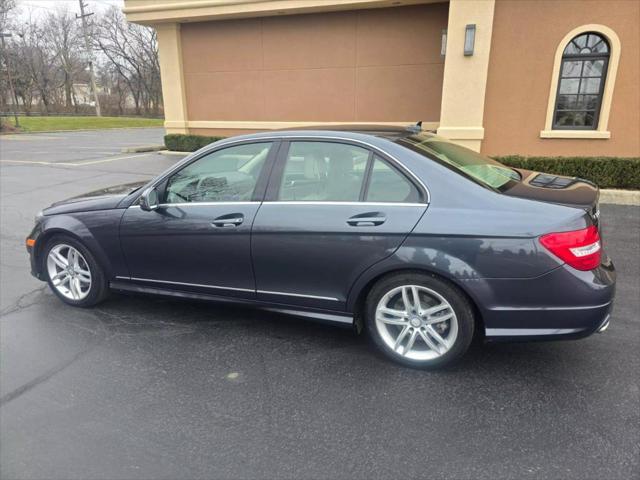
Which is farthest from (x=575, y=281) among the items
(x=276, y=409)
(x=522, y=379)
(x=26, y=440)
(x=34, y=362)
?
(x=34, y=362)

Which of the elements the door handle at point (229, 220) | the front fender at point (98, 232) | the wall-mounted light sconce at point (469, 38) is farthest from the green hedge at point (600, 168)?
the front fender at point (98, 232)

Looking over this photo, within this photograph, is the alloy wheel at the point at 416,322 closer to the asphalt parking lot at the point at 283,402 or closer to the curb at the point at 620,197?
the asphalt parking lot at the point at 283,402

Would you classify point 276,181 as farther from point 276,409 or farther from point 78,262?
point 78,262

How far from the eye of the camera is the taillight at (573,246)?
2586 millimetres

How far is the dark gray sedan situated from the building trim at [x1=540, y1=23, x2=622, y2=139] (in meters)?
6.93

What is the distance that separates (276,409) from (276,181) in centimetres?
153

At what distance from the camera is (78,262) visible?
3959 mm

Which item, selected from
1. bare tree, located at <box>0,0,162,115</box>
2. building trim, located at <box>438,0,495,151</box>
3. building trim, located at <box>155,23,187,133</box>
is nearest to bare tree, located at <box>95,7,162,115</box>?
bare tree, located at <box>0,0,162,115</box>

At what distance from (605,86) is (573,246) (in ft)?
27.0

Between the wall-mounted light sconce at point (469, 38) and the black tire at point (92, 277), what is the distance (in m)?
8.41

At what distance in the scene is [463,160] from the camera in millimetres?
3348

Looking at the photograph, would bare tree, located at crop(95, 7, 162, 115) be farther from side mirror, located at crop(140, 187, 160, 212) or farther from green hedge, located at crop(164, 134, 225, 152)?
side mirror, located at crop(140, 187, 160, 212)

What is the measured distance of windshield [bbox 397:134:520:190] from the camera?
120 inches

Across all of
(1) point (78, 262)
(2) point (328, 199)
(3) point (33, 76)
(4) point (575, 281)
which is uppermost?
(3) point (33, 76)
